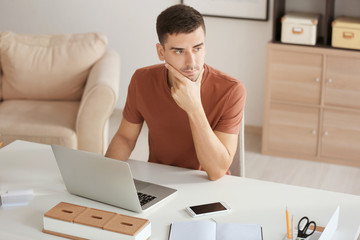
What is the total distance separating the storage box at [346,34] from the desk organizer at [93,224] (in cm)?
253

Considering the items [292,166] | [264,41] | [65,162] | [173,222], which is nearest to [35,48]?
[264,41]

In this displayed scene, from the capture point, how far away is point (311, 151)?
4086 millimetres

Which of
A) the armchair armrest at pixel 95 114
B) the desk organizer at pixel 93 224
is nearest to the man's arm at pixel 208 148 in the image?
the desk organizer at pixel 93 224

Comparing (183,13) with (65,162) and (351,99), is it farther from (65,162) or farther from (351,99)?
(351,99)

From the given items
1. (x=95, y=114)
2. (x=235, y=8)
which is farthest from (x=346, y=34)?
A: (x=95, y=114)

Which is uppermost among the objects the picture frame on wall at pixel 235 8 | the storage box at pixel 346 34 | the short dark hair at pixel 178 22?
the short dark hair at pixel 178 22

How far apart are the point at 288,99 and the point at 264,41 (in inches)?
22.4

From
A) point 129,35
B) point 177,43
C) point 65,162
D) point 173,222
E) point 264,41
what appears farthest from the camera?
point 129,35

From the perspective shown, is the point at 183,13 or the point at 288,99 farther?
the point at 288,99

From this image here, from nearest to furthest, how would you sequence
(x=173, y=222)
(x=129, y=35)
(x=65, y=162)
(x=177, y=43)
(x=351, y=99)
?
1. (x=173, y=222)
2. (x=65, y=162)
3. (x=177, y=43)
4. (x=351, y=99)
5. (x=129, y=35)

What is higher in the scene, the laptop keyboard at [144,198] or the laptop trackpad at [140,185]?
the laptop trackpad at [140,185]

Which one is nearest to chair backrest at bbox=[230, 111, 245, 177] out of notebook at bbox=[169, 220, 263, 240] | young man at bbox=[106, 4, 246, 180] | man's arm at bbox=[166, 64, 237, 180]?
young man at bbox=[106, 4, 246, 180]

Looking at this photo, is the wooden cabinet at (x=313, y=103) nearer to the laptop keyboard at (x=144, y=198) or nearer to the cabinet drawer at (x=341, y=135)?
the cabinet drawer at (x=341, y=135)

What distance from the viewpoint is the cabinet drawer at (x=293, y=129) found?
4043 millimetres
